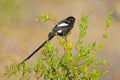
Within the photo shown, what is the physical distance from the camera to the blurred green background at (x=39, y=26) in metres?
13.5

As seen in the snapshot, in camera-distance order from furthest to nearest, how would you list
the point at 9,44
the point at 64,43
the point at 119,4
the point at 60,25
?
the point at 119,4 < the point at 9,44 < the point at 60,25 < the point at 64,43

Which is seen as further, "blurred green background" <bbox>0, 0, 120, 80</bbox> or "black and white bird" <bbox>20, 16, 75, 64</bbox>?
"blurred green background" <bbox>0, 0, 120, 80</bbox>

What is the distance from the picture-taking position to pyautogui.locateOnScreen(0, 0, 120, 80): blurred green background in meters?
13.5

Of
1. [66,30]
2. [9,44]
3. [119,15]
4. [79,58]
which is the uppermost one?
[119,15]

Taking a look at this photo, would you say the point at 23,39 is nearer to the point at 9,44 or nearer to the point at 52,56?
the point at 9,44

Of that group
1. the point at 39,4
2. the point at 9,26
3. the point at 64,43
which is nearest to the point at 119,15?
the point at 39,4

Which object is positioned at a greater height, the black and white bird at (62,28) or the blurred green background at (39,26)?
the blurred green background at (39,26)

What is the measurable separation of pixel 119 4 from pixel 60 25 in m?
11.0

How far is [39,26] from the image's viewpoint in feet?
49.5

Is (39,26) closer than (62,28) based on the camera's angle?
No

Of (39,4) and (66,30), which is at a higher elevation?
(39,4)

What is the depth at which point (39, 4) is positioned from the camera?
53.4 feet

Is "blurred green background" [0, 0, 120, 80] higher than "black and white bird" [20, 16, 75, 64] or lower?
higher

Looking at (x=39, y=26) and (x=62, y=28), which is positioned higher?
(x=39, y=26)
